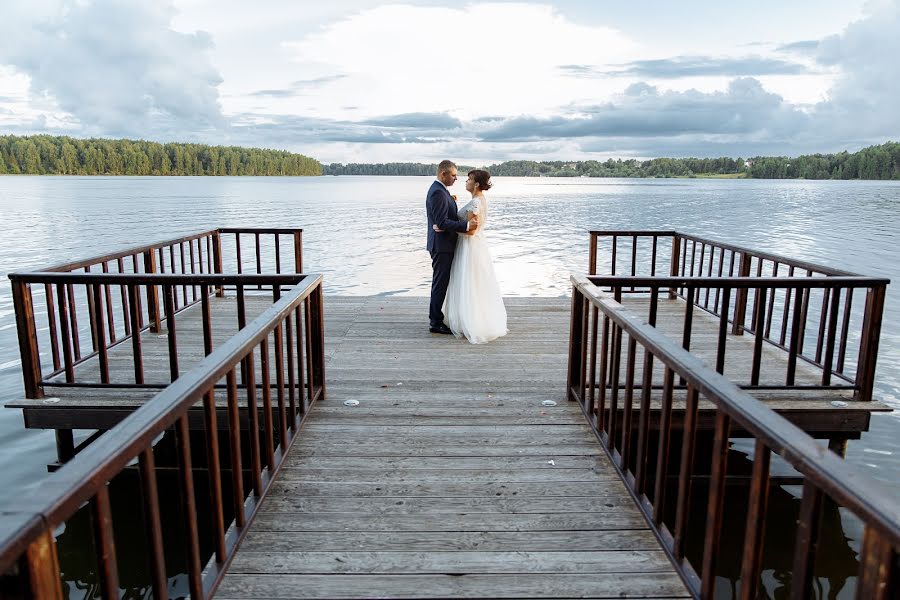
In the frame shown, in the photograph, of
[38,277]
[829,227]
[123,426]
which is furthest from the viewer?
[829,227]

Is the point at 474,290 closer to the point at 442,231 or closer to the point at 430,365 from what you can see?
the point at 442,231

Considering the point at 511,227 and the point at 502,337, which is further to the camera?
the point at 511,227

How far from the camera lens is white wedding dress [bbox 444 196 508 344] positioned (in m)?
7.07

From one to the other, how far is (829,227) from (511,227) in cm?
1730

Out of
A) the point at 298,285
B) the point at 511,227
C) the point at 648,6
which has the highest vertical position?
the point at 648,6

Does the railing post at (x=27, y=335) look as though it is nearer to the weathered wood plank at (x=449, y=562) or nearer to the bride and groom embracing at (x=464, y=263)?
the weathered wood plank at (x=449, y=562)

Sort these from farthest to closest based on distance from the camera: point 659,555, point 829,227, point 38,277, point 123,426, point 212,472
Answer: point 829,227 → point 38,277 → point 659,555 → point 212,472 → point 123,426

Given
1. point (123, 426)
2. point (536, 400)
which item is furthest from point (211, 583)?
point (536, 400)

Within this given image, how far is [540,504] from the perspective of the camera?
3.52m

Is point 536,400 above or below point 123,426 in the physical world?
below

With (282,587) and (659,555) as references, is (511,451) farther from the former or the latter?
(282,587)

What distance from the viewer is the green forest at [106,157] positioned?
12796 centimetres

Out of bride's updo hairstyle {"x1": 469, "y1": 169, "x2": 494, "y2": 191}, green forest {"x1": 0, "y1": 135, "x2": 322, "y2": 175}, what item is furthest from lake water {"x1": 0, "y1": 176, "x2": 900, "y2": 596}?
green forest {"x1": 0, "y1": 135, "x2": 322, "y2": 175}

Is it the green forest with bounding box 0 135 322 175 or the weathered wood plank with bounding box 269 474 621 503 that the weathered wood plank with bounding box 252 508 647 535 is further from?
the green forest with bounding box 0 135 322 175
